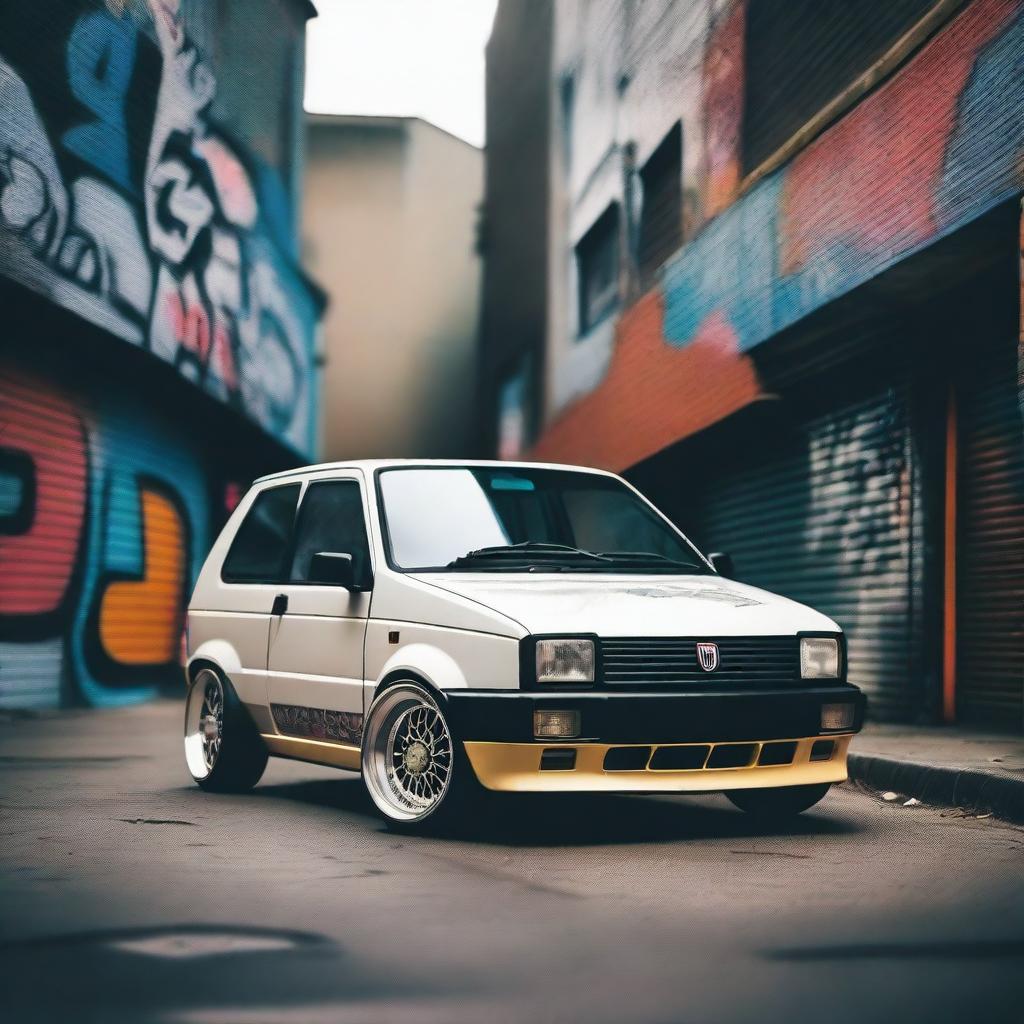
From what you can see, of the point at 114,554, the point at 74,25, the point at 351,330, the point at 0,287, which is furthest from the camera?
the point at 351,330

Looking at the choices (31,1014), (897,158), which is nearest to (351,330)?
(897,158)

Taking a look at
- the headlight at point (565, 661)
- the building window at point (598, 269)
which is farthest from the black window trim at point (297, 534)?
the building window at point (598, 269)

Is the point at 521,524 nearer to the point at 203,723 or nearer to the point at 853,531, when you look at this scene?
the point at 203,723

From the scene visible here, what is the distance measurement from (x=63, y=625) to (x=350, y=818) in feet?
32.0

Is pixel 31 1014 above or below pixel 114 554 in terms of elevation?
below

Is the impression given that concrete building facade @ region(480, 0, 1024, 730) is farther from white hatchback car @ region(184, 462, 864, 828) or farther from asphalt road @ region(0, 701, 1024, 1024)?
asphalt road @ region(0, 701, 1024, 1024)

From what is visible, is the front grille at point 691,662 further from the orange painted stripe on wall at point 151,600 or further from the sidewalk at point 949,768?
the orange painted stripe on wall at point 151,600

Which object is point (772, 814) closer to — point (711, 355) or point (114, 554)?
point (711, 355)

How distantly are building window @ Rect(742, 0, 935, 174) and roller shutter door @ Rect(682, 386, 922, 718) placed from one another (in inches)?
99.2

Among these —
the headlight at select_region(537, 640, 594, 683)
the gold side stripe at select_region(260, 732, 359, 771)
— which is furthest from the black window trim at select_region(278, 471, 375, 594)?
the headlight at select_region(537, 640, 594, 683)

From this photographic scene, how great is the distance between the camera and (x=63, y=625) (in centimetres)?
1638

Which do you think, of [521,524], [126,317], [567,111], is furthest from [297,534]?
[567,111]

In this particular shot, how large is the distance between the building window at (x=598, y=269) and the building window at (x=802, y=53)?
228 inches

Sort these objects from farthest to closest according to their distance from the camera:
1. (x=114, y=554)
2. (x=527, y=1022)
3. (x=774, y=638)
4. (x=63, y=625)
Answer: (x=114, y=554) < (x=63, y=625) < (x=774, y=638) < (x=527, y=1022)
